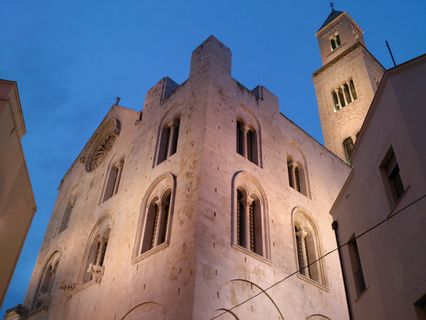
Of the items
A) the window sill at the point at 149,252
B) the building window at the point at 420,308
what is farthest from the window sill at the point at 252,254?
the building window at the point at 420,308

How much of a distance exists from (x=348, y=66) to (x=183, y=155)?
73.4 ft

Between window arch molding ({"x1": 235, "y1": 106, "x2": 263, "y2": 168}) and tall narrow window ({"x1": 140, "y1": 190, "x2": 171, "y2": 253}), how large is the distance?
3.79 metres

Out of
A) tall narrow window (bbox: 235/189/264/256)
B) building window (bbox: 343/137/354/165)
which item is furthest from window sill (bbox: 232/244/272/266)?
building window (bbox: 343/137/354/165)

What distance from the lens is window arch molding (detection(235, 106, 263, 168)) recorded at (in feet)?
58.6

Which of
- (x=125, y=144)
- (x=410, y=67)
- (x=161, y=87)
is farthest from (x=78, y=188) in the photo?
(x=410, y=67)

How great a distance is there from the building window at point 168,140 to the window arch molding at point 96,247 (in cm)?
352

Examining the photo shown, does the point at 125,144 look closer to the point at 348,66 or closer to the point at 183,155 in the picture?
the point at 183,155

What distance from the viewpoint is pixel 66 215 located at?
2442cm

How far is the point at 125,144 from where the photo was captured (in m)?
22.2

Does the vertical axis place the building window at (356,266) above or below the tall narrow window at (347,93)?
below

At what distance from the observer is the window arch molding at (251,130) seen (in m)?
17.9

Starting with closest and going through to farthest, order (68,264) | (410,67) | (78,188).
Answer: (410,67) < (68,264) < (78,188)

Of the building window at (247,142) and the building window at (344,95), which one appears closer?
the building window at (247,142)

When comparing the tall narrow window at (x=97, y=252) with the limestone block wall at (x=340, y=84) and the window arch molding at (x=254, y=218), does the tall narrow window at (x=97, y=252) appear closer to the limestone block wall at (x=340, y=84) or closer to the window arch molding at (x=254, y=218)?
the window arch molding at (x=254, y=218)
